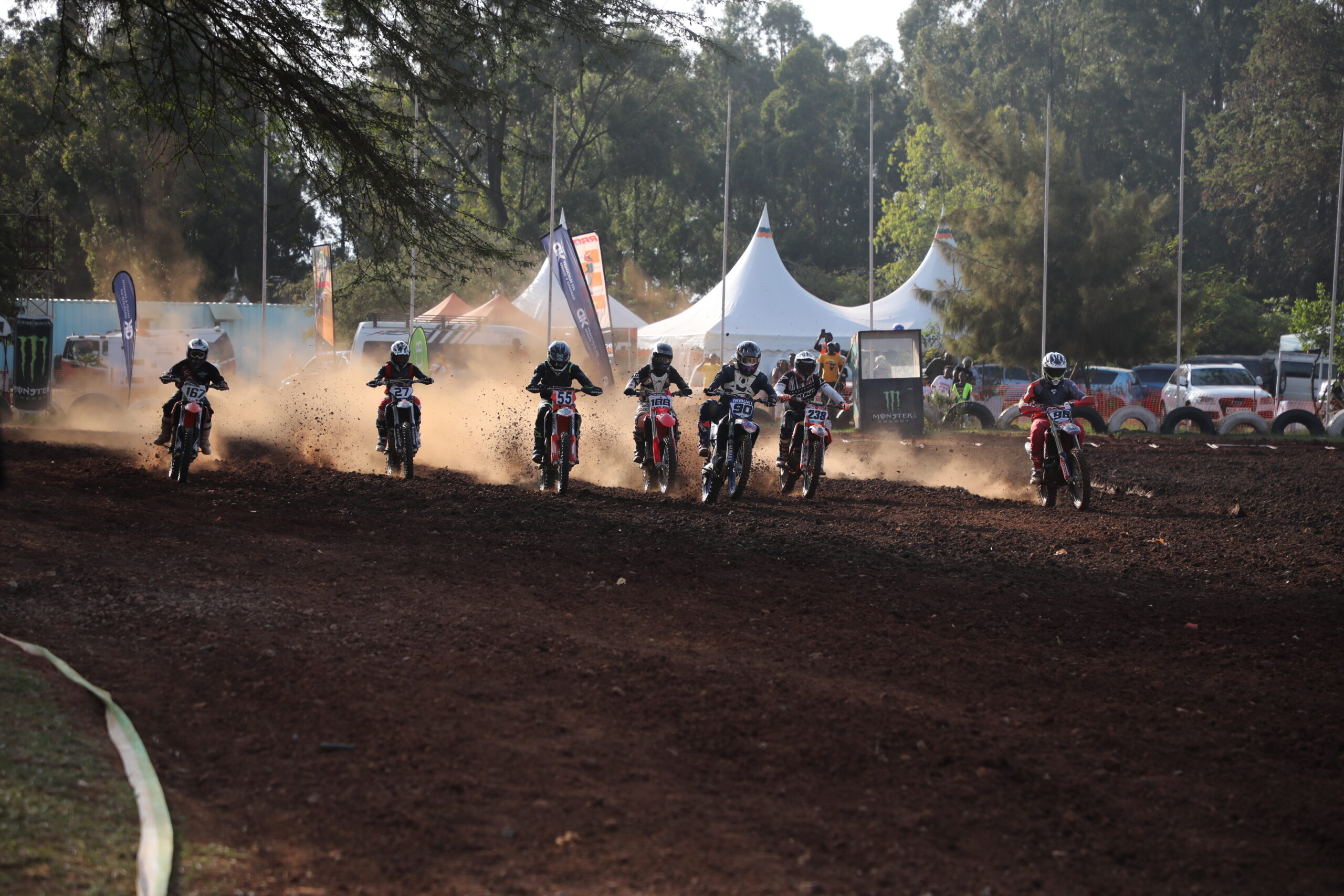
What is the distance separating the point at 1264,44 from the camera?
187 feet

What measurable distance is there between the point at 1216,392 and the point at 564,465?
23111 mm

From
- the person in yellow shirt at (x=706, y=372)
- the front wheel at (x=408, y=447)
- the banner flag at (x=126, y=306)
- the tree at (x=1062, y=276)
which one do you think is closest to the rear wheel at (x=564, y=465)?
the front wheel at (x=408, y=447)

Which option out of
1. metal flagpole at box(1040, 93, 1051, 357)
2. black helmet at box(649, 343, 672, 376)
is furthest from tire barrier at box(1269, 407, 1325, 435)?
black helmet at box(649, 343, 672, 376)

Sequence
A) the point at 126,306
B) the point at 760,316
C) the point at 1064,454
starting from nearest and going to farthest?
the point at 1064,454, the point at 126,306, the point at 760,316

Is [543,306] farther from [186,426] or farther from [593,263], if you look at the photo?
[186,426]

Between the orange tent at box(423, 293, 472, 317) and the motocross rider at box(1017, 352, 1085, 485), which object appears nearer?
the motocross rider at box(1017, 352, 1085, 485)

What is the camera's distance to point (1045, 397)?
1446cm

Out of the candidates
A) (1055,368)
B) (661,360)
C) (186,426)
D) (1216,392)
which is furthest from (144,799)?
(1216,392)

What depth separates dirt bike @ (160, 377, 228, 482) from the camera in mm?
14789

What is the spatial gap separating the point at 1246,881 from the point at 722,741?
221cm

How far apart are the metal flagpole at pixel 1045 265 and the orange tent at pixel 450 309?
19892mm

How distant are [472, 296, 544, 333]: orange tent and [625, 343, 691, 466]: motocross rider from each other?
25381 millimetres

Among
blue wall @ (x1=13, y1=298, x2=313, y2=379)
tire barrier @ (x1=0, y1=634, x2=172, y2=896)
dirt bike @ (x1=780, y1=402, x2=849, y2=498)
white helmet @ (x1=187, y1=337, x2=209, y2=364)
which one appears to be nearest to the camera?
tire barrier @ (x1=0, y1=634, x2=172, y2=896)

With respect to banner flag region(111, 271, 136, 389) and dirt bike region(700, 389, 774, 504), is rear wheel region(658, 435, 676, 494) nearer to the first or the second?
dirt bike region(700, 389, 774, 504)
